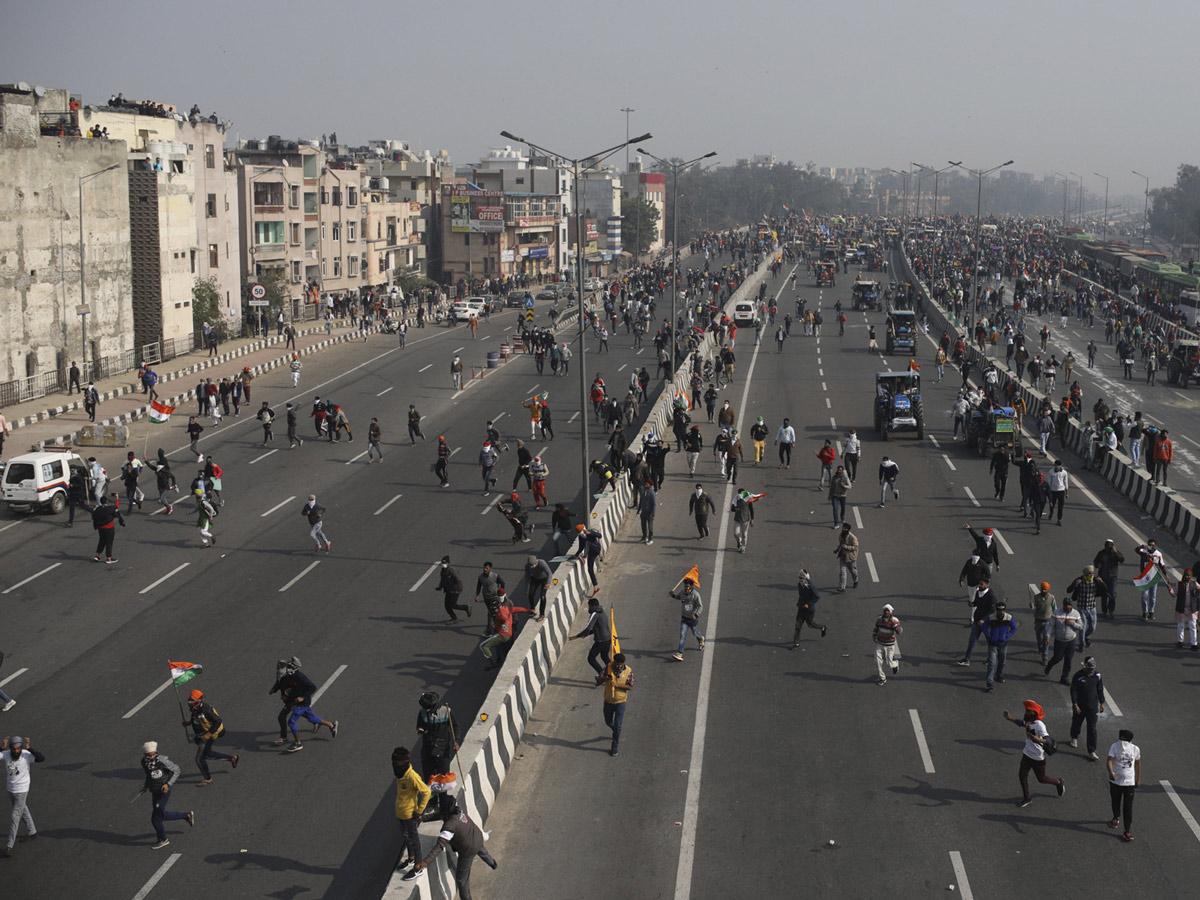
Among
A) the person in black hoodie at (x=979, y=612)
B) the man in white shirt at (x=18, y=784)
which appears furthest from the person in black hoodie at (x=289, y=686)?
the person in black hoodie at (x=979, y=612)

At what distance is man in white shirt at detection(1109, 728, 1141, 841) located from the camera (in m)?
13.4

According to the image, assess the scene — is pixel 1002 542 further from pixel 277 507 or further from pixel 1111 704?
pixel 277 507

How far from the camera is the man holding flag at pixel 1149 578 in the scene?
2072cm

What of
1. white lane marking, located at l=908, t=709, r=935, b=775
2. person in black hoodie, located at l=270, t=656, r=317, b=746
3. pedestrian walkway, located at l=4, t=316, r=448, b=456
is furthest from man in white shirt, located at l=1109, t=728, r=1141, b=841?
pedestrian walkway, located at l=4, t=316, r=448, b=456

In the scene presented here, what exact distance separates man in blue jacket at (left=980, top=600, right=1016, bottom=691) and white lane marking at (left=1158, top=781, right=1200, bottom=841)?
314 centimetres

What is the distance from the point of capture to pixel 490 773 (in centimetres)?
1466

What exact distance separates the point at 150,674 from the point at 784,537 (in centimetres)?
1300

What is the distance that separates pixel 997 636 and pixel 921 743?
2430 millimetres

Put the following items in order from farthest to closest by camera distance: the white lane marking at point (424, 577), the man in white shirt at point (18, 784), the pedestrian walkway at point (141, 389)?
the pedestrian walkway at point (141, 389) → the white lane marking at point (424, 577) → the man in white shirt at point (18, 784)

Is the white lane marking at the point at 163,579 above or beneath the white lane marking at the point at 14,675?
above

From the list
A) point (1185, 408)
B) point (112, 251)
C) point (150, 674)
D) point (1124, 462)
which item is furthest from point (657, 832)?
point (112, 251)

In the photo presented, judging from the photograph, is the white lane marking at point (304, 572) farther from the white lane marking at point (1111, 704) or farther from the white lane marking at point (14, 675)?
the white lane marking at point (1111, 704)

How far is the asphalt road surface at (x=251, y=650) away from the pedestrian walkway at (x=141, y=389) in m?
3.39

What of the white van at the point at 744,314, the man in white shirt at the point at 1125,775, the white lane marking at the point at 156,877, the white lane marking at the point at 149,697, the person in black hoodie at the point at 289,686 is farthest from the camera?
the white van at the point at 744,314
